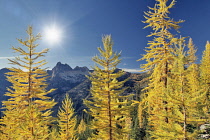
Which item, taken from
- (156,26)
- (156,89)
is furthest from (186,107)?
(156,26)

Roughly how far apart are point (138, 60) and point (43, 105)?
9584 mm

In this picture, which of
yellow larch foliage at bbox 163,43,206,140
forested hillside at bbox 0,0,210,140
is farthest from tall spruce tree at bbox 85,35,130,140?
yellow larch foliage at bbox 163,43,206,140

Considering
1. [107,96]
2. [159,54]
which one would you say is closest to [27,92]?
[107,96]

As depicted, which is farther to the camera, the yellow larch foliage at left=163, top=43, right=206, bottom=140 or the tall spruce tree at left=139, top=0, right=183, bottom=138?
the tall spruce tree at left=139, top=0, right=183, bottom=138

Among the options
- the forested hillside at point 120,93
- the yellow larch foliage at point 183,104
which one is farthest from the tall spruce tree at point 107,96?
the yellow larch foliage at point 183,104

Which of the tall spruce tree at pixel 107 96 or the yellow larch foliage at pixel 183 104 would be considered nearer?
the yellow larch foliage at pixel 183 104

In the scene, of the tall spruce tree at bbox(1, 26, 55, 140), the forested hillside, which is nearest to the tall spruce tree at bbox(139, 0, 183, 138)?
the forested hillside

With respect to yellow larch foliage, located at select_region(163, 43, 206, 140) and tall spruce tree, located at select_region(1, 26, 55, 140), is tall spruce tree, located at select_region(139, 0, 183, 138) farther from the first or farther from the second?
tall spruce tree, located at select_region(1, 26, 55, 140)

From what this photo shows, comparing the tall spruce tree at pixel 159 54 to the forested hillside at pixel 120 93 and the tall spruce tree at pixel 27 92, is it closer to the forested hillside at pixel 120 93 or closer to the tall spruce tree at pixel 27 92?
the forested hillside at pixel 120 93

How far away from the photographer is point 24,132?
11016 mm

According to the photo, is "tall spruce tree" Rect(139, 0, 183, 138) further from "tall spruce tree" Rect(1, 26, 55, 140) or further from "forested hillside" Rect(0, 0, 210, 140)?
"tall spruce tree" Rect(1, 26, 55, 140)

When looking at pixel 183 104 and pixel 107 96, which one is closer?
pixel 183 104

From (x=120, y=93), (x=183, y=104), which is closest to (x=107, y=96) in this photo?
(x=120, y=93)

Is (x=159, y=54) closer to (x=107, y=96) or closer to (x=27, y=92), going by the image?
(x=107, y=96)
